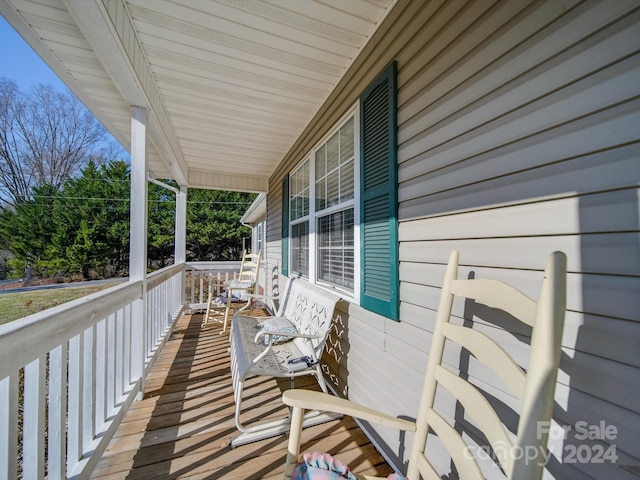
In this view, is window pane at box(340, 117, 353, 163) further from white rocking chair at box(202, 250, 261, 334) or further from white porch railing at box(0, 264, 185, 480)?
white rocking chair at box(202, 250, 261, 334)

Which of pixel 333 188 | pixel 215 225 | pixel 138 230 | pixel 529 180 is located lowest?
pixel 138 230

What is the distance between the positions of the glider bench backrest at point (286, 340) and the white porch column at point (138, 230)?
2.58 ft

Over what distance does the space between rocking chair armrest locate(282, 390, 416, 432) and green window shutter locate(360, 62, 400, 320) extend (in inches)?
25.4

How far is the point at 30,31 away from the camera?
5.77ft

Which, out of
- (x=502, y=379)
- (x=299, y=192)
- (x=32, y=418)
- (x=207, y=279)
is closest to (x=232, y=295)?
(x=207, y=279)

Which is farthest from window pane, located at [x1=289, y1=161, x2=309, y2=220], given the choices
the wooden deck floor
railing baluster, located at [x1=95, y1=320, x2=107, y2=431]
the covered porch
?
railing baluster, located at [x1=95, y1=320, x2=107, y2=431]

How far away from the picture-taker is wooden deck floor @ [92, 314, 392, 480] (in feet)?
5.32

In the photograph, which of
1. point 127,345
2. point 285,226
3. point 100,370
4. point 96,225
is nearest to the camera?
point 100,370

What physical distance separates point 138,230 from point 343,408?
2143 millimetres

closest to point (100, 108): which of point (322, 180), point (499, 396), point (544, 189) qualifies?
point (322, 180)

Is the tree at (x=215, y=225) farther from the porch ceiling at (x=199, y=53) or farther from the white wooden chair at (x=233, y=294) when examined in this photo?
the porch ceiling at (x=199, y=53)

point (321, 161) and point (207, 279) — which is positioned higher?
point (321, 161)

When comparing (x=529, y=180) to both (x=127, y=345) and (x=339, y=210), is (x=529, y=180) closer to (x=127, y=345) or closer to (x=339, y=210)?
(x=339, y=210)

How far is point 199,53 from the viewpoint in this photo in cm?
210
